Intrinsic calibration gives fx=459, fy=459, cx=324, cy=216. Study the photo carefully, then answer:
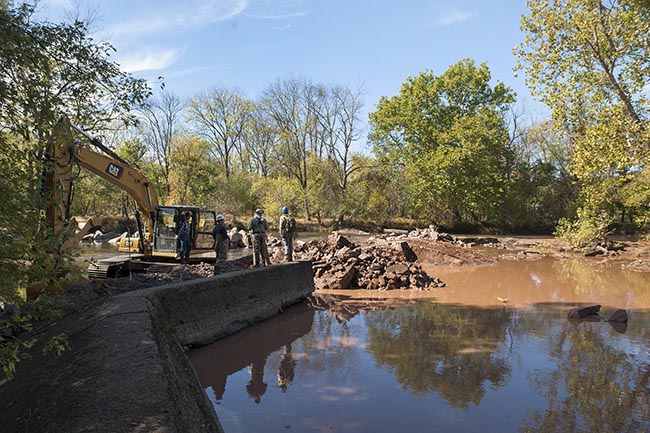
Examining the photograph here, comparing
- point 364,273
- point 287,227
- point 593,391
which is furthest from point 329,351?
point 364,273

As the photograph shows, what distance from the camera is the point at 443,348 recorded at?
7848 mm

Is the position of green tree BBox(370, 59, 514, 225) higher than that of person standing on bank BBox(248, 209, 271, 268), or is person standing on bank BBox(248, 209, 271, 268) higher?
green tree BBox(370, 59, 514, 225)

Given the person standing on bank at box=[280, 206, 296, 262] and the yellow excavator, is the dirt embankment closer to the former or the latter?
the yellow excavator

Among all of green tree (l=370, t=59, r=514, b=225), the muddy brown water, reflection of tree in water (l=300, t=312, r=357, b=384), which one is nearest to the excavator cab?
the muddy brown water

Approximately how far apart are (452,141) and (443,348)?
106 feet

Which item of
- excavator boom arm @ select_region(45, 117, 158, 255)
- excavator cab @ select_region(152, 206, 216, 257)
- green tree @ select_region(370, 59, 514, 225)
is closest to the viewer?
excavator boom arm @ select_region(45, 117, 158, 255)

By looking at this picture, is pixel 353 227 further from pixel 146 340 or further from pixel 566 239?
pixel 146 340

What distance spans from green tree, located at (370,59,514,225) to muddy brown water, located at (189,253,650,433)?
86.4ft

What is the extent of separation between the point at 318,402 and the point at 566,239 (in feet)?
73.2

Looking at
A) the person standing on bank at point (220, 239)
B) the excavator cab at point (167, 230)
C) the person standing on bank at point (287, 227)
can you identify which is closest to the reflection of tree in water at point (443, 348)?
the person standing on bank at point (287, 227)

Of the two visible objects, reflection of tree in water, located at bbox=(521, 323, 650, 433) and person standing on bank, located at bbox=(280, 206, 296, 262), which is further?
person standing on bank, located at bbox=(280, 206, 296, 262)

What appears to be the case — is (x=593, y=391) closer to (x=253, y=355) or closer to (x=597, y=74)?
(x=253, y=355)

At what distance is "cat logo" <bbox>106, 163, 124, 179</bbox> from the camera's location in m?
11.2

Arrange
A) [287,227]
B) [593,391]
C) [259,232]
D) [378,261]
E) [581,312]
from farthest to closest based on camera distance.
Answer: [378,261], [287,227], [259,232], [581,312], [593,391]
